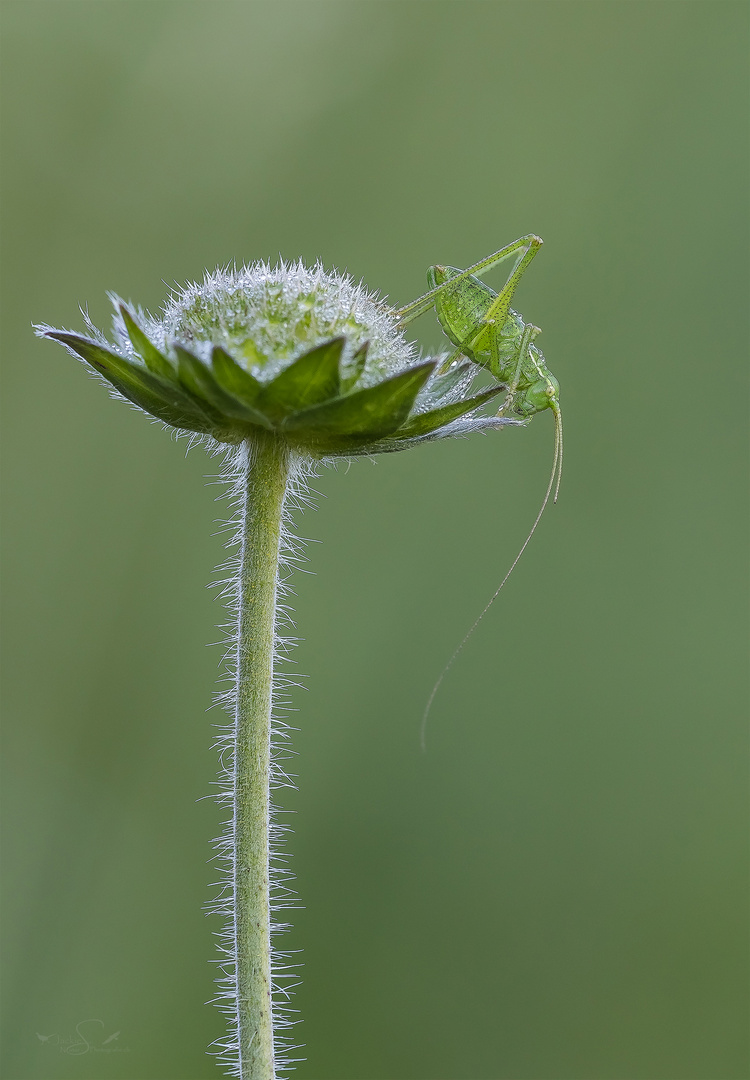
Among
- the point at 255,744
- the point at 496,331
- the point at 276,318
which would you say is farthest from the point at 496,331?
the point at 255,744

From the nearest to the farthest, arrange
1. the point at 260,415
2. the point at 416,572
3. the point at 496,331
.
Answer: the point at 260,415, the point at 496,331, the point at 416,572

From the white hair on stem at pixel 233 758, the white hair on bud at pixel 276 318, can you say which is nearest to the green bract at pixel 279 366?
the white hair on bud at pixel 276 318

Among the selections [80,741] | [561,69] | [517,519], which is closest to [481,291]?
[517,519]

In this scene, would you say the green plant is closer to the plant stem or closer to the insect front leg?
the plant stem

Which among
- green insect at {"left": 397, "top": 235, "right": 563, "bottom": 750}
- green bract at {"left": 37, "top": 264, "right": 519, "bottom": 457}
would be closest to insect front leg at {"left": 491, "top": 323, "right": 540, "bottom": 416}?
green insect at {"left": 397, "top": 235, "right": 563, "bottom": 750}

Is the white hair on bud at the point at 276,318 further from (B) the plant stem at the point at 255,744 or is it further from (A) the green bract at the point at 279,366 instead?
(B) the plant stem at the point at 255,744

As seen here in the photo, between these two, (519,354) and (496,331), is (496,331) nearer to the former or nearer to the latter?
(496,331)

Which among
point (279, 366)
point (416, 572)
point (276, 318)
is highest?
point (416, 572)
